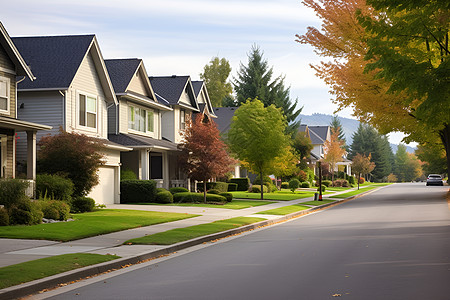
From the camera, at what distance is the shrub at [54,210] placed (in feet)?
73.3

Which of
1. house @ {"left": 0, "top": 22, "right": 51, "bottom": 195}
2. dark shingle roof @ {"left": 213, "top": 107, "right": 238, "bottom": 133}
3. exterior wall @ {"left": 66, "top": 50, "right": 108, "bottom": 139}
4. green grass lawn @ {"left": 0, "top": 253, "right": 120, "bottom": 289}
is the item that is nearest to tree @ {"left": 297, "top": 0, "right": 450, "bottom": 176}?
green grass lawn @ {"left": 0, "top": 253, "right": 120, "bottom": 289}

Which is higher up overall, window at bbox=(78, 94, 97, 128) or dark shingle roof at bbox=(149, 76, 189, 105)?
dark shingle roof at bbox=(149, 76, 189, 105)

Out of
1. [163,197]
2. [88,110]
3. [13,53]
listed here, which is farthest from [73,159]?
[163,197]

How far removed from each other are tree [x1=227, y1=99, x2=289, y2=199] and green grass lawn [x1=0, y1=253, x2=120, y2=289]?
98.1 feet

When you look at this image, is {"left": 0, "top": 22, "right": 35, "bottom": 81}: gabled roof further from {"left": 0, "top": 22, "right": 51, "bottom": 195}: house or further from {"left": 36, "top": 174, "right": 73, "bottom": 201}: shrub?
{"left": 36, "top": 174, "right": 73, "bottom": 201}: shrub

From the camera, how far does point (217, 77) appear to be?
3627 inches

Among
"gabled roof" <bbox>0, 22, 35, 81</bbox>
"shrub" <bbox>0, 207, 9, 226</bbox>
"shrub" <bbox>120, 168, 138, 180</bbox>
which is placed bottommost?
"shrub" <bbox>0, 207, 9, 226</bbox>

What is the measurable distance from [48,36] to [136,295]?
27627mm

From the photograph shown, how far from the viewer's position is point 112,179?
3469 centimetres

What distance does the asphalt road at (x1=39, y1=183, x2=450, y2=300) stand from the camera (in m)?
9.55

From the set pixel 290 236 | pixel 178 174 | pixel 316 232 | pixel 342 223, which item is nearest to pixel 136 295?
pixel 290 236

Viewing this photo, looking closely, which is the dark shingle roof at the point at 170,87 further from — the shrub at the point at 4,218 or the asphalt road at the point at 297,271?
the asphalt road at the point at 297,271

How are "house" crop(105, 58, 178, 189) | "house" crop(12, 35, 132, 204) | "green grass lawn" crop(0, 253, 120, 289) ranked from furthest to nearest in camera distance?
"house" crop(105, 58, 178, 189) → "house" crop(12, 35, 132, 204) → "green grass lawn" crop(0, 253, 120, 289)

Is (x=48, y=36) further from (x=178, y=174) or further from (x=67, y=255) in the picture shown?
(x=67, y=255)
